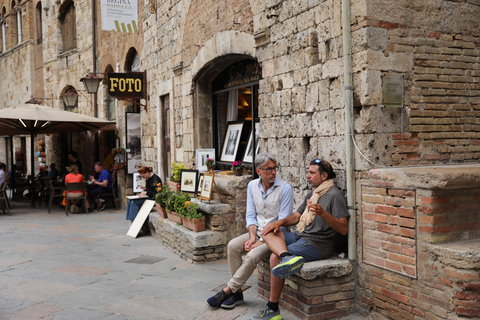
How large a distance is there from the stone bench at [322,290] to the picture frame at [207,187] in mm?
2297

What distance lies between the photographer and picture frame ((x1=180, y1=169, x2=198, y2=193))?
6.95 meters

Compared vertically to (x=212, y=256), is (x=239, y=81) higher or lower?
higher

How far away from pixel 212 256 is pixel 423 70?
3514mm

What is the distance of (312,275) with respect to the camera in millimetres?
3828

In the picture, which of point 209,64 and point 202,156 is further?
point 202,156

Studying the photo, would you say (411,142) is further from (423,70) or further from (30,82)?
(30,82)

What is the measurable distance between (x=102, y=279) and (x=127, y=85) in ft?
18.4

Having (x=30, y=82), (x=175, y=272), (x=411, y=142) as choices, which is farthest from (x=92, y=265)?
(x=30, y=82)

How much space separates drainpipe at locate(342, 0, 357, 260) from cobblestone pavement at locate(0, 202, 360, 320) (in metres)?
0.90

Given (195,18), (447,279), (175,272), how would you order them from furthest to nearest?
(195,18)
(175,272)
(447,279)

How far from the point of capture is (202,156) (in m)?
7.94

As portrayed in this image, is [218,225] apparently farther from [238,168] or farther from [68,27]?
[68,27]

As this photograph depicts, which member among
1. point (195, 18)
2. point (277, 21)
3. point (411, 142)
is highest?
point (195, 18)

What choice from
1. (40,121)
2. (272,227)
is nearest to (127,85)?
(40,121)
